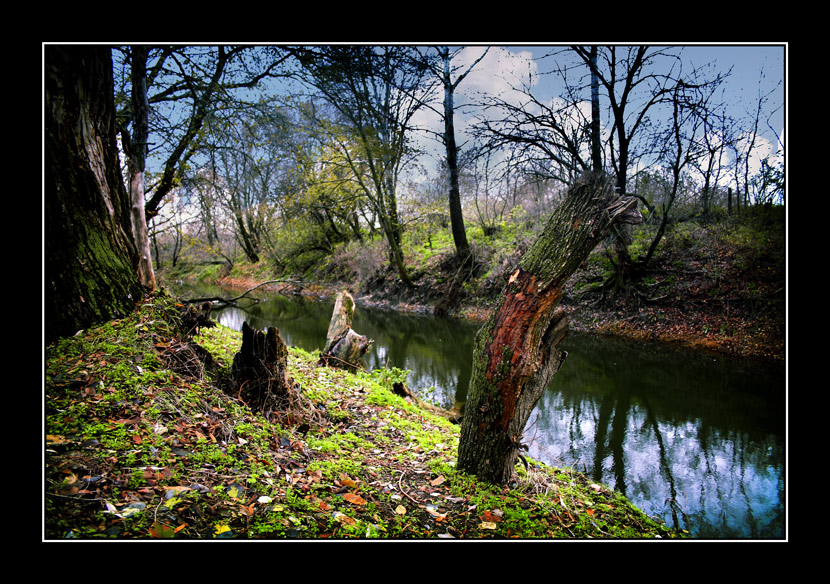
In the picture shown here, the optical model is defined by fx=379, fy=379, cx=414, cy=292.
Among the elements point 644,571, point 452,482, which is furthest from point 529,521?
point 644,571

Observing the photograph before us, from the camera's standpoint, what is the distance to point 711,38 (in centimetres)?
203

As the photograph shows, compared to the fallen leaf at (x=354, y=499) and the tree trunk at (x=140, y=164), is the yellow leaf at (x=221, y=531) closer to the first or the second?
the fallen leaf at (x=354, y=499)

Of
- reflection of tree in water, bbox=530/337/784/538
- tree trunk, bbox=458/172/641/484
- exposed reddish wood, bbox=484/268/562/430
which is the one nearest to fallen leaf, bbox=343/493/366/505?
tree trunk, bbox=458/172/641/484

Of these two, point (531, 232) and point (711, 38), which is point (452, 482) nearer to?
point (711, 38)

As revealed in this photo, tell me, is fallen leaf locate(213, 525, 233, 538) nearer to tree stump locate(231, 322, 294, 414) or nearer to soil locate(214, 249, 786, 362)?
tree stump locate(231, 322, 294, 414)

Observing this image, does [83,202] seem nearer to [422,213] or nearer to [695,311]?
[695,311]

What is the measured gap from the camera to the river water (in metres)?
3.75

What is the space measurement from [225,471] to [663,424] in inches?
229

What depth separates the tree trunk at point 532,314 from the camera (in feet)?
8.51

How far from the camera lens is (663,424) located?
18.1 feet

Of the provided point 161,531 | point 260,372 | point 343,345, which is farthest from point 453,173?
point 161,531

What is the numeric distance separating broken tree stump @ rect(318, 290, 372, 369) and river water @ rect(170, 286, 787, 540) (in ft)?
4.46
